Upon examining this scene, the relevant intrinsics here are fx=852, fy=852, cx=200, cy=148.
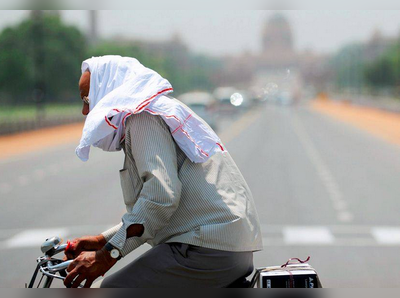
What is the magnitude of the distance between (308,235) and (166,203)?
8571 mm

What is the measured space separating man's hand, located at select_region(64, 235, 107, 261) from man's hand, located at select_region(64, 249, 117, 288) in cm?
15

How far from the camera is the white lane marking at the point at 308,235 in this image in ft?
35.3

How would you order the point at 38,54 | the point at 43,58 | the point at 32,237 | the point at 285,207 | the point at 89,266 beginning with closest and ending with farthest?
the point at 89,266 → the point at 32,237 → the point at 285,207 → the point at 38,54 → the point at 43,58

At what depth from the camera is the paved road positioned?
927 centimetres

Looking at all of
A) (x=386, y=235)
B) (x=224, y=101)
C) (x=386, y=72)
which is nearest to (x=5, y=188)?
(x=386, y=235)

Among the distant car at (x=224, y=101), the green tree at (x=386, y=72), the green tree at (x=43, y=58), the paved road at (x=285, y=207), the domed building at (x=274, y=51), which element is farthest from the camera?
the green tree at (x=386, y=72)

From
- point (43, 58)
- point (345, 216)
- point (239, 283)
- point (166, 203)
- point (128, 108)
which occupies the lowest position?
point (43, 58)

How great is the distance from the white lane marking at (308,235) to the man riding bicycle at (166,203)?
25.0 ft

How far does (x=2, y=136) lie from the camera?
126 ft

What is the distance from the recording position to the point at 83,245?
305 centimetres

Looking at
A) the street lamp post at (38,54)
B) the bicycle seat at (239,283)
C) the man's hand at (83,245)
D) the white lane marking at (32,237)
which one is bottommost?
the street lamp post at (38,54)

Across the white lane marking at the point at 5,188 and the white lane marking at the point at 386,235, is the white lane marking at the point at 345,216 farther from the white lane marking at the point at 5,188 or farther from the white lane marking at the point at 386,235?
the white lane marking at the point at 5,188

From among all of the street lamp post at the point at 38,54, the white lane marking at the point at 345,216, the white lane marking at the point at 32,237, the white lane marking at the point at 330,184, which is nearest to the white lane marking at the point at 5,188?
the white lane marking at the point at 32,237

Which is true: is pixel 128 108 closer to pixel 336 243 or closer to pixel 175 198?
pixel 175 198
